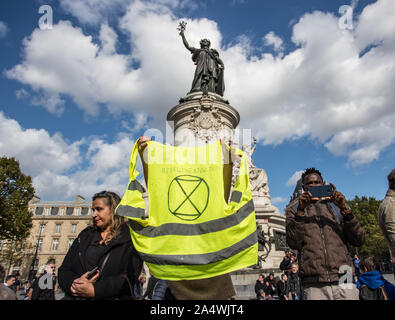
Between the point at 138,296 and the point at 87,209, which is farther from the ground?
the point at 87,209

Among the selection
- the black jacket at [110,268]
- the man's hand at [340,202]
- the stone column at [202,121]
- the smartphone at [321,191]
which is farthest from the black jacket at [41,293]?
the stone column at [202,121]

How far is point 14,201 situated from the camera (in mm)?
24016

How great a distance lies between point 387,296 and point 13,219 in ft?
89.9

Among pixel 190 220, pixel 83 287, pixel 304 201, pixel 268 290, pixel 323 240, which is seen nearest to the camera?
pixel 83 287

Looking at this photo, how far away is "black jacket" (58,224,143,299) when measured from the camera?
2.39 m

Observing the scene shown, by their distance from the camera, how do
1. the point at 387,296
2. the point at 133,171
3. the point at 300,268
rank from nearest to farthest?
the point at 300,268 → the point at 387,296 → the point at 133,171

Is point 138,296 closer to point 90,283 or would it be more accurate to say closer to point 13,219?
point 90,283

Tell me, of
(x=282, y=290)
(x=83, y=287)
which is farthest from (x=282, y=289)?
(x=83, y=287)

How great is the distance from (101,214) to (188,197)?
1.08m

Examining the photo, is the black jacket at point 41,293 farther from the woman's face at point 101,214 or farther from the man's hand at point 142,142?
the man's hand at point 142,142

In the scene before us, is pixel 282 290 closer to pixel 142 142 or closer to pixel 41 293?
pixel 41 293

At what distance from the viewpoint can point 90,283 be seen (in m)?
2.37
